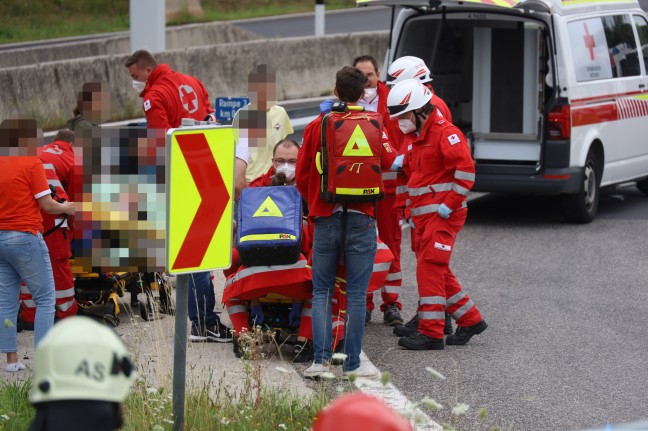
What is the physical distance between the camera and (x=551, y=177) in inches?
468

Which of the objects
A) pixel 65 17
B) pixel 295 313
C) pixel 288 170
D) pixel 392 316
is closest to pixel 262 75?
pixel 288 170

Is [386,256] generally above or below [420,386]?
above

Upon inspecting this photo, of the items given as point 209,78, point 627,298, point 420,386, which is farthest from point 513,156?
point 209,78

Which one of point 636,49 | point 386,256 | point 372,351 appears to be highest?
point 636,49

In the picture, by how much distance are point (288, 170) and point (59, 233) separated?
158cm

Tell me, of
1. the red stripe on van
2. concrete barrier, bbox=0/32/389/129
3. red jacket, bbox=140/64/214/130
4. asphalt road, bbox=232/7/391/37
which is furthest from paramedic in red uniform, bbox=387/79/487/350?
asphalt road, bbox=232/7/391/37

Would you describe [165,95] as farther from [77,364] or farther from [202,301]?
[77,364]

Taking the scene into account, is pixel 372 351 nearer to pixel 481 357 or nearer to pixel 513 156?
pixel 481 357

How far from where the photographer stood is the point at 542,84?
12.2 meters

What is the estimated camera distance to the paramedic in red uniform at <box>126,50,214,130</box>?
9.70m

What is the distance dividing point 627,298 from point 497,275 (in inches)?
48.1

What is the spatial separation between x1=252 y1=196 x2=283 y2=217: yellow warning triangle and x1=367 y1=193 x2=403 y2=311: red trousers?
1.24m

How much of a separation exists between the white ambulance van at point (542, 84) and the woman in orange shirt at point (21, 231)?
17.1 feet

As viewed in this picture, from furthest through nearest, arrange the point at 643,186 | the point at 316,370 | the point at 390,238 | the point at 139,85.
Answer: the point at 643,186 < the point at 139,85 < the point at 390,238 < the point at 316,370
